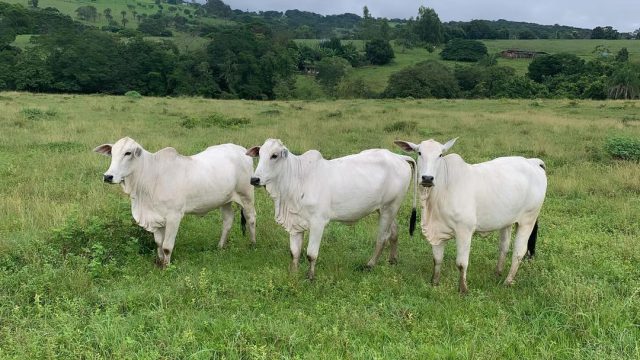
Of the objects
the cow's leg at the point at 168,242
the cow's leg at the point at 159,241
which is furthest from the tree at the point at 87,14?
the cow's leg at the point at 168,242

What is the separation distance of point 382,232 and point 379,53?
85.1 metres

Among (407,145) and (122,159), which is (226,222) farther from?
(407,145)

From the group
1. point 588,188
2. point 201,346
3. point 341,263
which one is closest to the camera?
point 201,346

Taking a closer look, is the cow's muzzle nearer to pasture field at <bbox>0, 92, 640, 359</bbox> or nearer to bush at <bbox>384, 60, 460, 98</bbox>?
pasture field at <bbox>0, 92, 640, 359</bbox>

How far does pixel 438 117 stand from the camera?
23297 millimetres

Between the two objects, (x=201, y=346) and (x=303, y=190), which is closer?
(x=201, y=346)

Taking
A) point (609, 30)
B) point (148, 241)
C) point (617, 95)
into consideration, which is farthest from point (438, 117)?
point (609, 30)

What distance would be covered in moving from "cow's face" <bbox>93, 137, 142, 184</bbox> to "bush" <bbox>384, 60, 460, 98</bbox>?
2175 inches

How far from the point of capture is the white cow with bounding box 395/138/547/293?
19.5 ft

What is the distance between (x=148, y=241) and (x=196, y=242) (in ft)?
2.59

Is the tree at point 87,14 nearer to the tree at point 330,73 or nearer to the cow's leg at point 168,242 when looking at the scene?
the tree at point 330,73

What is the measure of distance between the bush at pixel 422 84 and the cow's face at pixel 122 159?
181 ft

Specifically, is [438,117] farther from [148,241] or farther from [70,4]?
[70,4]

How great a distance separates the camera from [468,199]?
236 inches
